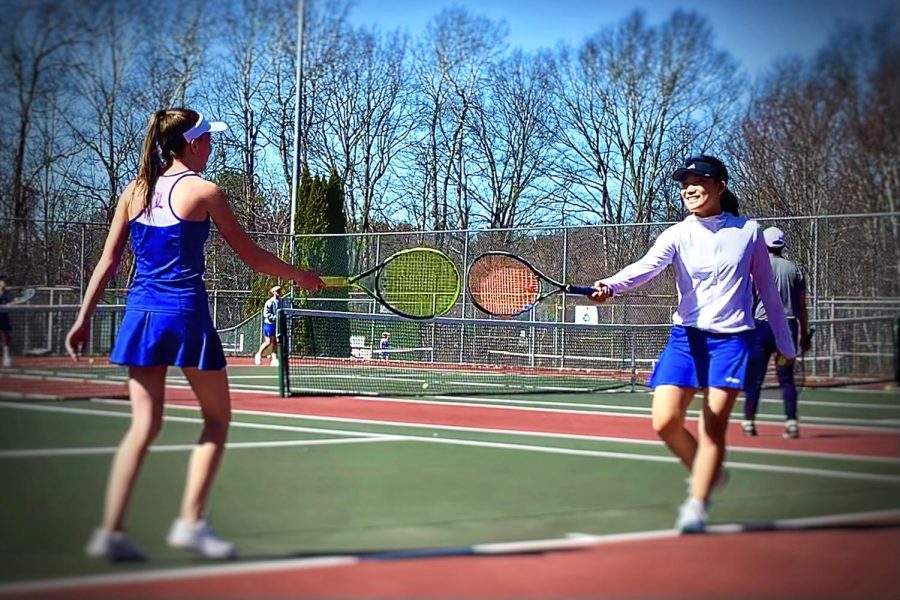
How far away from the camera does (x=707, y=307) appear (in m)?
4.47

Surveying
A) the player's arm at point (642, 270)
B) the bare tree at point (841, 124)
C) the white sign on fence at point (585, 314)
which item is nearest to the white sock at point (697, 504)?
the player's arm at point (642, 270)

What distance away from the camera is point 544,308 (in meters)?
17.2

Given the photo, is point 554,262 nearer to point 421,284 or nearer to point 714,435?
point 421,284

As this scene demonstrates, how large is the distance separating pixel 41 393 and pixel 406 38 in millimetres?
2078

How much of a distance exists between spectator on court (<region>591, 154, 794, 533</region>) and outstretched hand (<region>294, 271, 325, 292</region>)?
1019 millimetres

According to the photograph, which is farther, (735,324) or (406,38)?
(406,38)

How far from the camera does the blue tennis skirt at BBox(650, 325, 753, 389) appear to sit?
172 inches

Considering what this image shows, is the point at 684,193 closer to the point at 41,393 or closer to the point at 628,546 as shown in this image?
the point at 628,546

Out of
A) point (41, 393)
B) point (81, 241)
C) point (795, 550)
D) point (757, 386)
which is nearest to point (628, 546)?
point (795, 550)

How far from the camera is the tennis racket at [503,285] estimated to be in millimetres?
6844

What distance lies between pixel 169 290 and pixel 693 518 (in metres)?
1.95

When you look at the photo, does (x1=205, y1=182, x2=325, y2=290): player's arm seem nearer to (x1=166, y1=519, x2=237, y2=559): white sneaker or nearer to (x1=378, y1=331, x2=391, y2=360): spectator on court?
(x1=166, y1=519, x2=237, y2=559): white sneaker

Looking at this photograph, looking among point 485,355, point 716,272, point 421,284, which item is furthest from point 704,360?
point 485,355

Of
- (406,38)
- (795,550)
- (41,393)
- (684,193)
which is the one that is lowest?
(795,550)
